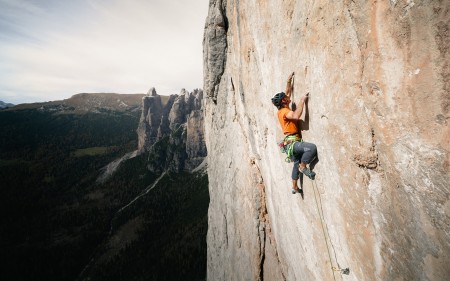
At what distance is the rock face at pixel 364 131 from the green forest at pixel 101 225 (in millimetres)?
80067

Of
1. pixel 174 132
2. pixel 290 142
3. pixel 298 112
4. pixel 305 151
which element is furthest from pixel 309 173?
pixel 174 132

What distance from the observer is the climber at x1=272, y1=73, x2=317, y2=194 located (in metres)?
6.73

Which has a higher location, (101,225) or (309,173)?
(309,173)

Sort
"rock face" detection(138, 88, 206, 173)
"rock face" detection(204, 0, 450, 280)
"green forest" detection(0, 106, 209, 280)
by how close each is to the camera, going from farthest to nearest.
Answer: "rock face" detection(138, 88, 206, 173) < "green forest" detection(0, 106, 209, 280) < "rock face" detection(204, 0, 450, 280)

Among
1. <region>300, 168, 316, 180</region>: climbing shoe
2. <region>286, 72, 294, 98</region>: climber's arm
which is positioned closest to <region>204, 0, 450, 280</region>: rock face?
<region>300, 168, 316, 180</region>: climbing shoe

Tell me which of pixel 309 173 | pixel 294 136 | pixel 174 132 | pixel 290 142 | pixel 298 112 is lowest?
pixel 174 132

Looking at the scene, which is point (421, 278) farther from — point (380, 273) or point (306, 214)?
point (306, 214)

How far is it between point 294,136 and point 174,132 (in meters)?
158

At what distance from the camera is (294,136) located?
717 cm

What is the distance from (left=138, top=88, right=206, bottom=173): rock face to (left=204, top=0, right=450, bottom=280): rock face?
129 metres

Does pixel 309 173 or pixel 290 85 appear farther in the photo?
pixel 290 85

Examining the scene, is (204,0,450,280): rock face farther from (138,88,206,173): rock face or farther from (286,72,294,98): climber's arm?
(138,88,206,173): rock face

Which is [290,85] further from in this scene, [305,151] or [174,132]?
[174,132]

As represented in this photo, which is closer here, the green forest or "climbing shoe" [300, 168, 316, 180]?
"climbing shoe" [300, 168, 316, 180]
